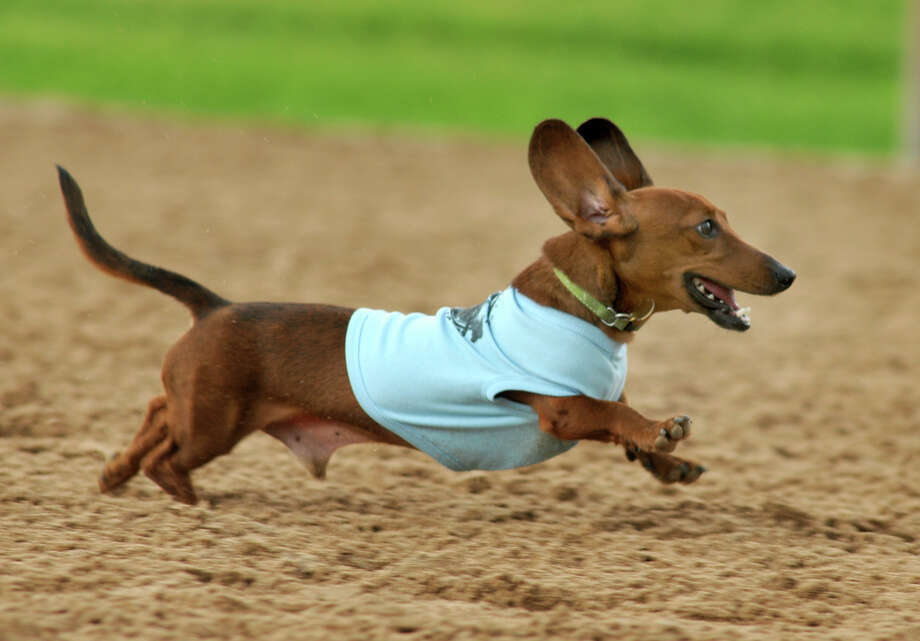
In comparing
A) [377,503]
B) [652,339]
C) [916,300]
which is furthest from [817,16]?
[377,503]

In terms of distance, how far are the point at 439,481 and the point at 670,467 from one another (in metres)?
1.19

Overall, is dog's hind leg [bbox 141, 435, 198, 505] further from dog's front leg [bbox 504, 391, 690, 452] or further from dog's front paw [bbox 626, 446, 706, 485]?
dog's front paw [bbox 626, 446, 706, 485]

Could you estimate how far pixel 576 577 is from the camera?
4.30 meters

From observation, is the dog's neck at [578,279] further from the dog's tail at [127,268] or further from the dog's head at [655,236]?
the dog's tail at [127,268]

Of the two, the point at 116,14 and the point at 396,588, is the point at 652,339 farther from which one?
the point at 116,14

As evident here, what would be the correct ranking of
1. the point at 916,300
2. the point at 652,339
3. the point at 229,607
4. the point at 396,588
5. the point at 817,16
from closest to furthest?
the point at 229,607, the point at 396,588, the point at 652,339, the point at 916,300, the point at 817,16

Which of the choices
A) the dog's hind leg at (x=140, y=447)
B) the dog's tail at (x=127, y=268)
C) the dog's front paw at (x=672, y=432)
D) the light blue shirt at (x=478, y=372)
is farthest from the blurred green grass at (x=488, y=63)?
the dog's front paw at (x=672, y=432)

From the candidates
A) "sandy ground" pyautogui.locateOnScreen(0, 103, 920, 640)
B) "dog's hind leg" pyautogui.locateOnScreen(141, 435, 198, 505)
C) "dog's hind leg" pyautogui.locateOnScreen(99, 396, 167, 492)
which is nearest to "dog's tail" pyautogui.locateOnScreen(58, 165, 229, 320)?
"dog's hind leg" pyautogui.locateOnScreen(99, 396, 167, 492)

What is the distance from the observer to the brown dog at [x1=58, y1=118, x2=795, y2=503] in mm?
4391

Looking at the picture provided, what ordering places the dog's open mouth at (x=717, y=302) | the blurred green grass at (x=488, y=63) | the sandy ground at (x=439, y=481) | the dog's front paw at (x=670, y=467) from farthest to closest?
the blurred green grass at (x=488, y=63) → the dog's front paw at (x=670, y=467) → the dog's open mouth at (x=717, y=302) → the sandy ground at (x=439, y=481)

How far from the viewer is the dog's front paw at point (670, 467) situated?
4574mm

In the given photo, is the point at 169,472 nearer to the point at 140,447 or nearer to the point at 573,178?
the point at 140,447

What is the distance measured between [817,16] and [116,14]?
12394 mm

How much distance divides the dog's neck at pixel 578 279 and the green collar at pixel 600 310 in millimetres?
13
